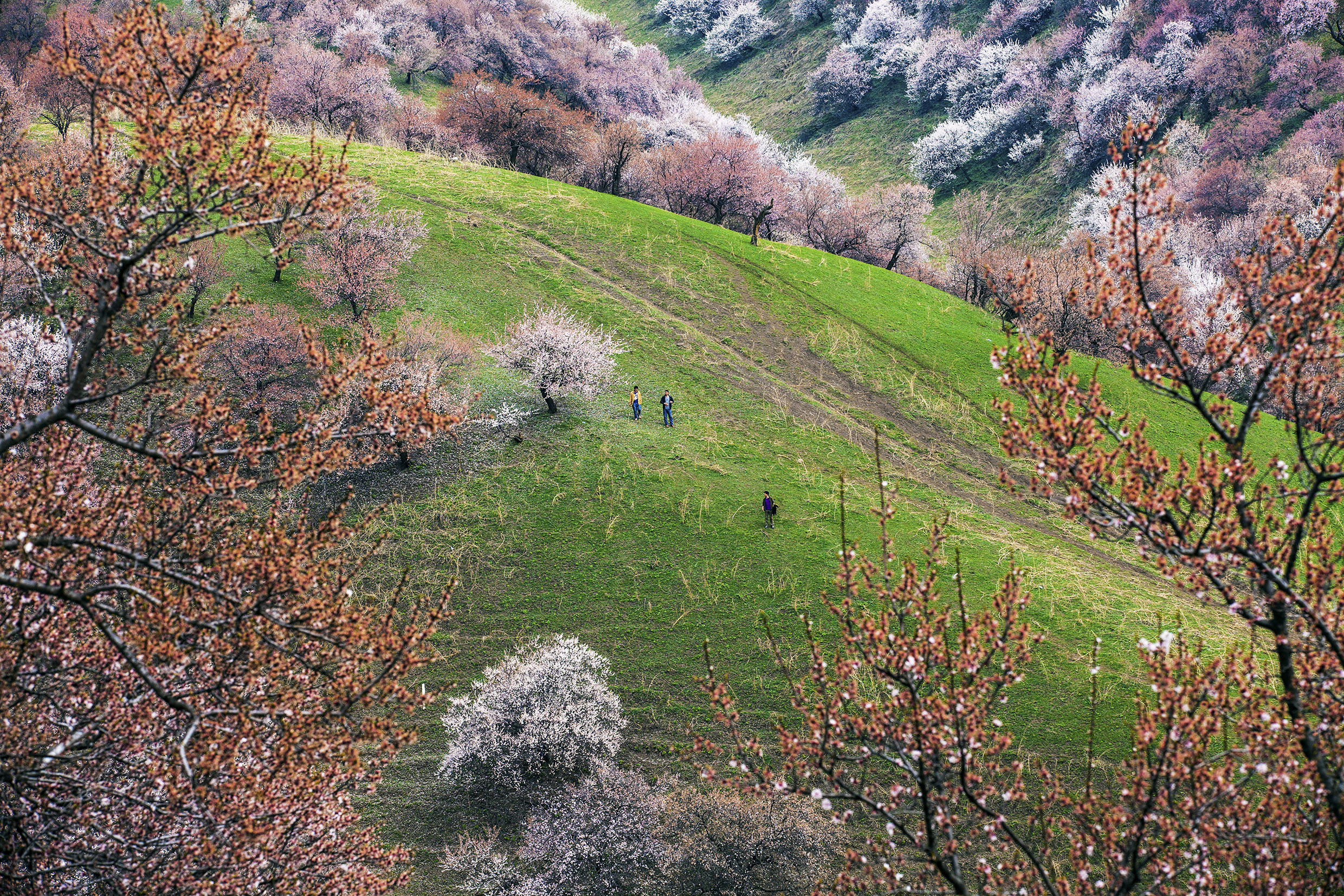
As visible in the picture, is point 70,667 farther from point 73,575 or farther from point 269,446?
point 269,446

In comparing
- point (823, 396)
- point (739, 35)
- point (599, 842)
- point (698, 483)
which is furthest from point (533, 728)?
point (739, 35)

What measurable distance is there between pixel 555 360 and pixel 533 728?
1804 centimetres

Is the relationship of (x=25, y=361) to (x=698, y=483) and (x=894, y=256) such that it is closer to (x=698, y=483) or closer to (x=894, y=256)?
(x=698, y=483)

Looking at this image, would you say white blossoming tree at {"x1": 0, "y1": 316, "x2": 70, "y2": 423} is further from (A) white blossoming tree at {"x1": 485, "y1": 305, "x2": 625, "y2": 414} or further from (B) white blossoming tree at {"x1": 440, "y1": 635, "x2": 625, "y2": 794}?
(A) white blossoming tree at {"x1": 485, "y1": 305, "x2": 625, "y2": 414}

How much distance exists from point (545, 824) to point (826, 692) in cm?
1353

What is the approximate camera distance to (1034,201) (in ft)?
267

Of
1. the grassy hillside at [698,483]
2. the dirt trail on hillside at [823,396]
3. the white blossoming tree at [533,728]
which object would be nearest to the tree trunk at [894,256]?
the grassy hillside at [698,483]

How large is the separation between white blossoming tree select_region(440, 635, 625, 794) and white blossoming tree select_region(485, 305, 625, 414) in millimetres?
15390

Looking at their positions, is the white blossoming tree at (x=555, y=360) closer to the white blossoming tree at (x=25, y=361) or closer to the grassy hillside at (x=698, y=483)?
the grassy hillside at (x=698, y=483)

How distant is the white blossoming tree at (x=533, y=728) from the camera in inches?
833

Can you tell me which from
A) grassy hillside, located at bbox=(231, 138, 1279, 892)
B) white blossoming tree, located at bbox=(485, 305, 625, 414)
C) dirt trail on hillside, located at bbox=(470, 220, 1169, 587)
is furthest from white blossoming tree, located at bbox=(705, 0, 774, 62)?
white blossoming tree, located at bbox=(485, 305, 625, 414)

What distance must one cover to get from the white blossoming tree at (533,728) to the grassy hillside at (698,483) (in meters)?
1.08

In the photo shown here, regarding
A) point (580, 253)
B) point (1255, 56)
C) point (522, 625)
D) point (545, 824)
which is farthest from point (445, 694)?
point (1255, 56)

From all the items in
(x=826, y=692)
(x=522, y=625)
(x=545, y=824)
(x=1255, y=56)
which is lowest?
(x=545, y=824)
